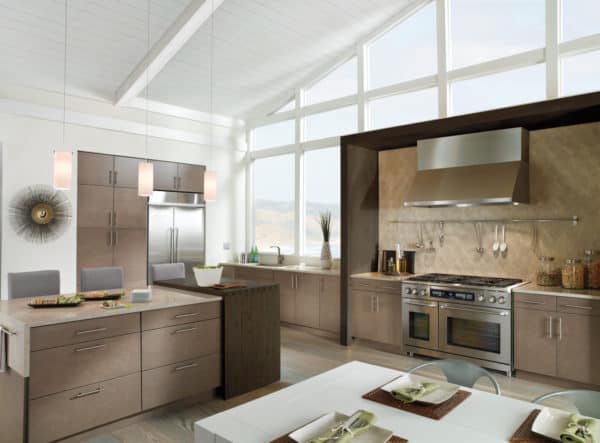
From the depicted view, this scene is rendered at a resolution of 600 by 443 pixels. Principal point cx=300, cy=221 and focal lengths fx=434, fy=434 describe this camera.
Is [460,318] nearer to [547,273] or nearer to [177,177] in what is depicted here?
[547,273]

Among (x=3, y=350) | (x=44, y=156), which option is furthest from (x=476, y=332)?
(x=44, y=156)

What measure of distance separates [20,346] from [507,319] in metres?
4.00

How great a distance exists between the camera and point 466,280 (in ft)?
15.3

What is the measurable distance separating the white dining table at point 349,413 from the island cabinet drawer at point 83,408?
5.30ft

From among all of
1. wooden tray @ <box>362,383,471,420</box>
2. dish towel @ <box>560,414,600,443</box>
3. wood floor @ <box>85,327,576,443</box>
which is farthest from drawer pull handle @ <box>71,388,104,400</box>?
dish towel @ <box>560,414,600,443</box>

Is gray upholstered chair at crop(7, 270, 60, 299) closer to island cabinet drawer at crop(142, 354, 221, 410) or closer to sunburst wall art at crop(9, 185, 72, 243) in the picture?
sunburst wall art at crop(9, 185, 72, 243)

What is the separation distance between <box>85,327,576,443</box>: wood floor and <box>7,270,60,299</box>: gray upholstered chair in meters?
1.74

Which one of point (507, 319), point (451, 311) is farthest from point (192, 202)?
point (507, 319)

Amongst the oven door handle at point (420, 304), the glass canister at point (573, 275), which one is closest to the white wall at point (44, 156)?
the oven door handle at point (420, 304)

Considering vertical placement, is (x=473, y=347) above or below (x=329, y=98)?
below

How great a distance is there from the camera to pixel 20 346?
2670 mm

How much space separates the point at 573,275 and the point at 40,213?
5.90 m

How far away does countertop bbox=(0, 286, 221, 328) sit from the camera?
2.73m

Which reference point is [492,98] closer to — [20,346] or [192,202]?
[192,202]
